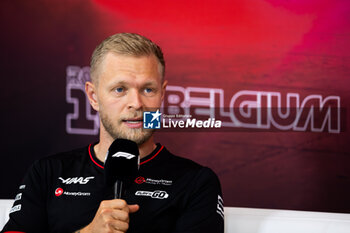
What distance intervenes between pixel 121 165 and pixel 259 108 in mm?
1721

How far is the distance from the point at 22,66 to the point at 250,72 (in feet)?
4.73

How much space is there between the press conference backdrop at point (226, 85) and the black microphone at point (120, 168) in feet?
5.13

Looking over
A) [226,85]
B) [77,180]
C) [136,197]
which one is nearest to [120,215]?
[136,197]

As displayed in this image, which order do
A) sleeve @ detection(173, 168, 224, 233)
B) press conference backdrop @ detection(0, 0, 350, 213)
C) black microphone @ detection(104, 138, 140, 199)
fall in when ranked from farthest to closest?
press conference backdrop @ detection(0, 0, 350, 213)
sleeve @ detection(173, 168, 224, 233)
black microphone @ detection(104, 138, 140, 199)

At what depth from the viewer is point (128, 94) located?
1.34 m

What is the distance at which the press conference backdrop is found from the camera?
264cm

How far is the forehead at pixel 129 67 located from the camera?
4.44 ft

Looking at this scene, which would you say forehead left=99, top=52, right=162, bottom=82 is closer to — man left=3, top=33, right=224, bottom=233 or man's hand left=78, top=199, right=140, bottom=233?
man left=3, top=33, right=224, bottom=233

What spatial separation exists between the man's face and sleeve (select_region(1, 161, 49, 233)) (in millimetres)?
279

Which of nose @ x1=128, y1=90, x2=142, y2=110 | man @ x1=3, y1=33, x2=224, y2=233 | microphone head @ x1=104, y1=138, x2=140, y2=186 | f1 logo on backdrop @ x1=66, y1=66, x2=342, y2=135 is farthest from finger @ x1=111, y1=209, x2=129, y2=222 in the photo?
f1 logo on backdrop @ x1=66, y1=66, x2=342, y2=135

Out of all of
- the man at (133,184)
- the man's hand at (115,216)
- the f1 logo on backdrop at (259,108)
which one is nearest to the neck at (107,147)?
the man at (133,184)

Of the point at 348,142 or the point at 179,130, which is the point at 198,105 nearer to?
the point at 179,130

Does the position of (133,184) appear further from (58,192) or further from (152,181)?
(58,192)

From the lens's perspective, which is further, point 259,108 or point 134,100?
point 259,108
